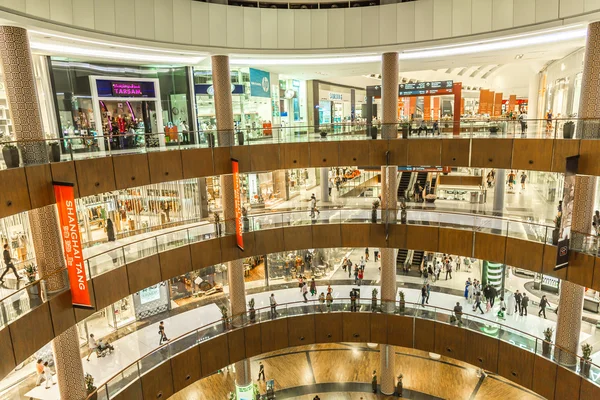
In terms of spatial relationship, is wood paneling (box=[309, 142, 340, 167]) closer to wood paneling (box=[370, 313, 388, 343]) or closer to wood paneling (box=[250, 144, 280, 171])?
wood paneling (box=[250, 144, 280, 171])

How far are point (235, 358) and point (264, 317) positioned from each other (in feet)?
7.49

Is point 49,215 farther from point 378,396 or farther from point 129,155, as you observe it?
point 378,396

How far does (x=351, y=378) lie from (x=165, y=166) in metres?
16.2

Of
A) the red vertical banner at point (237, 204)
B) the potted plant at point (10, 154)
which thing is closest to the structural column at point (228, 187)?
the red vertical banner at point (237, 204)

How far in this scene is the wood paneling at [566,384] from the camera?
14732 mm

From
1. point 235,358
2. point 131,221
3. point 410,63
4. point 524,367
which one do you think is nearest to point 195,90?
point 131,221

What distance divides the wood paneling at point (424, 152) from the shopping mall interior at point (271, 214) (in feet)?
0.33

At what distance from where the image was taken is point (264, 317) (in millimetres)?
20312

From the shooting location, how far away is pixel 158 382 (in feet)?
54.2

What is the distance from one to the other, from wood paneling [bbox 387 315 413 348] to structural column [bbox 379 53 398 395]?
55 cm

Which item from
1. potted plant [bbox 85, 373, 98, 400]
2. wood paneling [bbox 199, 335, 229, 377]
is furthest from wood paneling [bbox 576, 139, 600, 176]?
potted plant [bbox 85, 373, 98, 400]

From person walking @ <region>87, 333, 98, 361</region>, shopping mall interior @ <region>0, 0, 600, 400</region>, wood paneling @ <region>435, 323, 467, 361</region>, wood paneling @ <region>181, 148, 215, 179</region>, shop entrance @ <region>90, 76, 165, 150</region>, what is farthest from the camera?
shop entrance @ <region>90, 76, 165, 150</region>

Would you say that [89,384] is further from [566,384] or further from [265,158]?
[566,384]

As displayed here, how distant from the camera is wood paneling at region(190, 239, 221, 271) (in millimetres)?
18281
